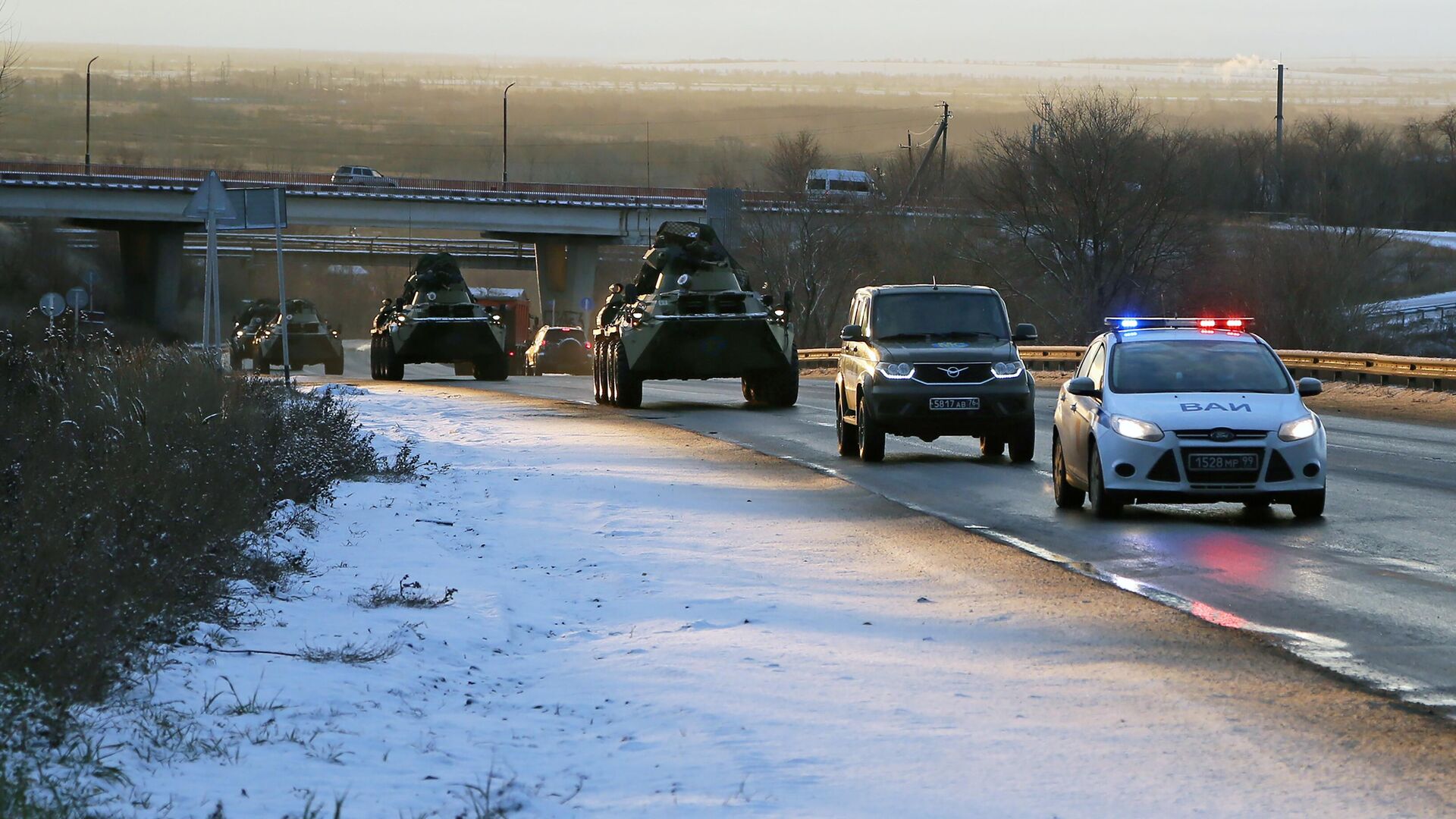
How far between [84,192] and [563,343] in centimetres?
2874

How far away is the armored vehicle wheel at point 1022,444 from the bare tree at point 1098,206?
43.5m

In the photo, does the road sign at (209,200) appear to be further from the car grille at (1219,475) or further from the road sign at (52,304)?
the car grille at (1219,475)

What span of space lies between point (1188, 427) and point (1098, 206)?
5006cm

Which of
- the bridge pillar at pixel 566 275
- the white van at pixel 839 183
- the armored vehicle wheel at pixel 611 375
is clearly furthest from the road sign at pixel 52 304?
the bridge pillar at pixel 566 275

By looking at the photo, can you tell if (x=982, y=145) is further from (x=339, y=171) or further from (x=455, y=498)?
(x=455, y=498)

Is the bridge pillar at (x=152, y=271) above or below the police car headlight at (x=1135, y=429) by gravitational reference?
above

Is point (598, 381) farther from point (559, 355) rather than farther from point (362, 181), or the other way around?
point (362, 181)

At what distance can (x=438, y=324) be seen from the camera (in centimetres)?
4178

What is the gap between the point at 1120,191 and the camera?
61.2m

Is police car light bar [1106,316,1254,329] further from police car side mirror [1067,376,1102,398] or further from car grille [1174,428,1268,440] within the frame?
car grille [1174,428,1268,440]

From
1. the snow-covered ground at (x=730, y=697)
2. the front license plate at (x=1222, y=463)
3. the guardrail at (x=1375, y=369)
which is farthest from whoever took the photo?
the guardrail at (x=1375, y=369)

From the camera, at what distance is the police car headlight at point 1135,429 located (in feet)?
42.9

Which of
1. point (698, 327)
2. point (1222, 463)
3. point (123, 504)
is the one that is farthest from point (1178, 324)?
point (698, 327)

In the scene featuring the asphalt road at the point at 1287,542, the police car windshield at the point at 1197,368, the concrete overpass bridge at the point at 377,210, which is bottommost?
the asphalt road at the point at 1287,542
